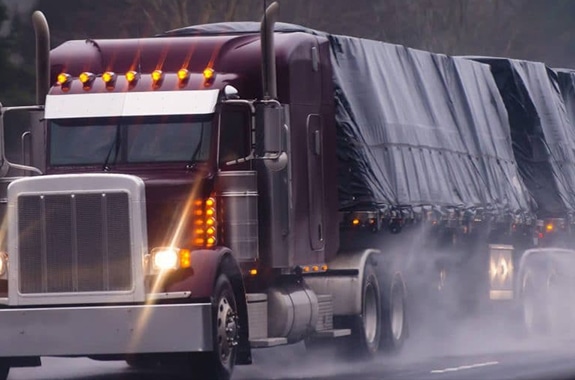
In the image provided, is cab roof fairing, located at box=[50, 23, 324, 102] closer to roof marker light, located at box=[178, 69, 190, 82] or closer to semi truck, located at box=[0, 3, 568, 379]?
semi truck, located at box=[0, 3, 568, 379]

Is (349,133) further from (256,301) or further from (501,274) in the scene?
(501,274)

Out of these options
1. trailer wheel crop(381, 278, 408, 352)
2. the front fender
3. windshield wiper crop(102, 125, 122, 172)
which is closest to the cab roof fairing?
windshield wiper crop(102, 125, 122, 172)

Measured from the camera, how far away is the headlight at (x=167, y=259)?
A: 17.1 metres

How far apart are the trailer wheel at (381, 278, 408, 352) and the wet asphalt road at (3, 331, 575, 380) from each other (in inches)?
7.1

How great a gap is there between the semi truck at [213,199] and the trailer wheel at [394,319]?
0.03 m

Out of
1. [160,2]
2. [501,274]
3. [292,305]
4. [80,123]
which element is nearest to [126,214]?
[80,123]

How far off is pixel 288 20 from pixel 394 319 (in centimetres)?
3008

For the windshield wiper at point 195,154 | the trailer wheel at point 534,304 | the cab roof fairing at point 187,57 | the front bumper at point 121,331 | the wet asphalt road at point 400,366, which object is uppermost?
the cab roof fairing at point 187,57

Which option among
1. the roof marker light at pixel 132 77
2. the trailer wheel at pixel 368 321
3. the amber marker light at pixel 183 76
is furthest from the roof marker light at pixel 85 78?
the trailer wheel at pixel 368 321

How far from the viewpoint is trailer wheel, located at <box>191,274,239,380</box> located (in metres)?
17.2

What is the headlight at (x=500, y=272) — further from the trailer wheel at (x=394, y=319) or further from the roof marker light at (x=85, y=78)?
the roof marker light at (x=85, y=78)

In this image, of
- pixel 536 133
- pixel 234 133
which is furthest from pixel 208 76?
pixel 536 133

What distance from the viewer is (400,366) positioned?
21.4m

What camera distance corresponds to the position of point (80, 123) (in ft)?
60.2
